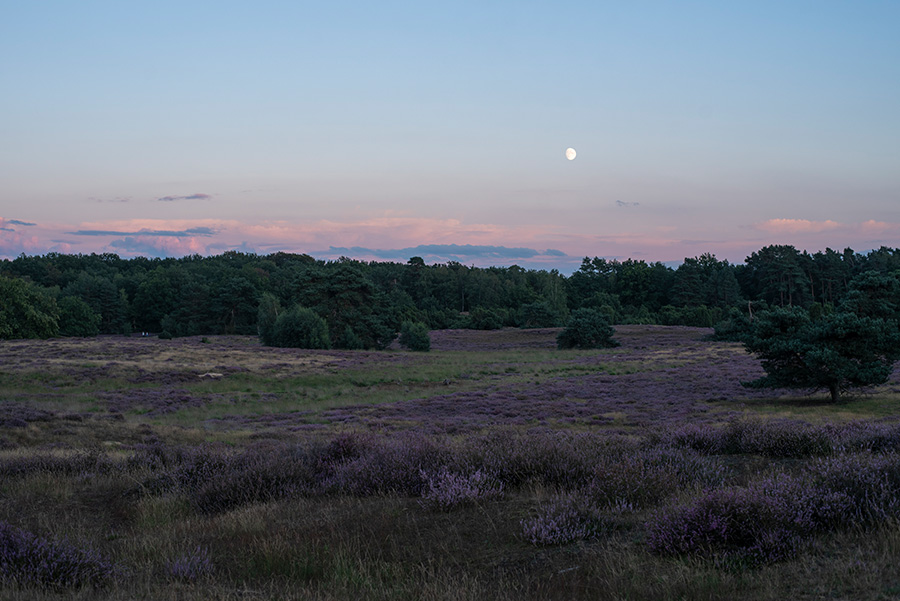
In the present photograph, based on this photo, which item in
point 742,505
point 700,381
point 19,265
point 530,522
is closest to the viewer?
point 742,505

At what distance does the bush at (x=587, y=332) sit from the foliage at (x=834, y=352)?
1793 inches

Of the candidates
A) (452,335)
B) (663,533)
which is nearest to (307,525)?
(663,533)

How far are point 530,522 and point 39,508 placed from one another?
5.69 meters

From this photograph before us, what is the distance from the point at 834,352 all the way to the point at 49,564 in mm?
24311

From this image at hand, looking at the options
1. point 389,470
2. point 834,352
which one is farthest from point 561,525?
point 834,352

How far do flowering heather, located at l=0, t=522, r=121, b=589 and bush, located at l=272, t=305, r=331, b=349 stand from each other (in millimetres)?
60920

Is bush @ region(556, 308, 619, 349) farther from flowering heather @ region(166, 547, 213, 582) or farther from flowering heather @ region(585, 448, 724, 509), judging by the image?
flowering heather @ region(166, 547, 213, 582)

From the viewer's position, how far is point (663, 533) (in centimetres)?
436

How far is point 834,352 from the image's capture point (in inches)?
847

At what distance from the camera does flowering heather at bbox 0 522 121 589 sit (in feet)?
13.9

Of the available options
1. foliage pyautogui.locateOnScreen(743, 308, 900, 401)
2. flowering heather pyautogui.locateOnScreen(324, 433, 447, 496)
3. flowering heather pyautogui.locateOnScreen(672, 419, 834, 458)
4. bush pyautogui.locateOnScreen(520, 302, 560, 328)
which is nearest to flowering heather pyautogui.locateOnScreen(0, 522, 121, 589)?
flowering heather pyautogui.locateOnScreen(324, 433, 447, 496)

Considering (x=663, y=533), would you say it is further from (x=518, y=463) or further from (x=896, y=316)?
(x=896, y=316)

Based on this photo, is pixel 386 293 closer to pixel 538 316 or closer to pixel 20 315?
pixel 538 316

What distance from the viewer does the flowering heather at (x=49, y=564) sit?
4242mm
